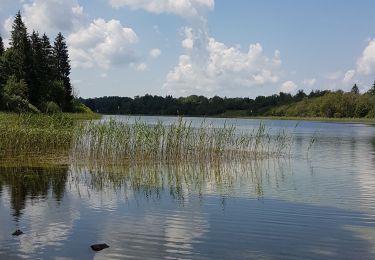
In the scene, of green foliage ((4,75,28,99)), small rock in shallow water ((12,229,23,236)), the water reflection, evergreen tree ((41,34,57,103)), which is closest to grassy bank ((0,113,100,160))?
the water reflection

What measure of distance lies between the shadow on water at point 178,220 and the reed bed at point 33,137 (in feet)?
16.7

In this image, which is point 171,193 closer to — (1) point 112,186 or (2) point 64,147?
(1) point 112,186

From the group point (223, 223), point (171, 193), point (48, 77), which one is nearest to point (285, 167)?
point (171, 193)

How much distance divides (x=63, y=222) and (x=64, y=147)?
1531 cm

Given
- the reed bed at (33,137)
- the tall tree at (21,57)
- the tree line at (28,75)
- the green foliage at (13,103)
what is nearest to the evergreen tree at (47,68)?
the tree line at (28,75)

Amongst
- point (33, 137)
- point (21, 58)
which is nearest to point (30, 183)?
point (33, 137)

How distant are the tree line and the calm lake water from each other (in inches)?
1413

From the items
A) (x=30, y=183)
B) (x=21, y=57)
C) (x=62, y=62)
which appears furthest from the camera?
(x=62, y=62)

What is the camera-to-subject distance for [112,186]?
56.4 feet

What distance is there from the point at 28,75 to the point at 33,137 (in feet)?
146

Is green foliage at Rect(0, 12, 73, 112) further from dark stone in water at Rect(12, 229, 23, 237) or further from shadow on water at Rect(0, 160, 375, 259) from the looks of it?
dark stone in water at Rect(12, 229, 23, 237)

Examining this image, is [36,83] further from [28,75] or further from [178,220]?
[178,220]

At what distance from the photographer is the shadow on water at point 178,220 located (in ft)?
31.4

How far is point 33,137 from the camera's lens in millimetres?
25078
